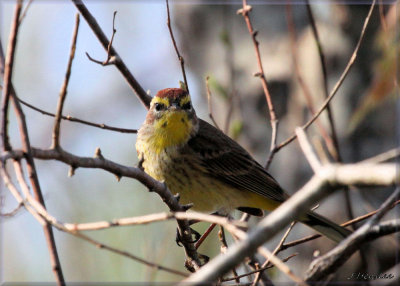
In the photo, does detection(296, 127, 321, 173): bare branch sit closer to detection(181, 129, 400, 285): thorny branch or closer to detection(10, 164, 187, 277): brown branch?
detection(181, 129, 400, 285): thorny branch

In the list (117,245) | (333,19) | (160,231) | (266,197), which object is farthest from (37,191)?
(333,19)

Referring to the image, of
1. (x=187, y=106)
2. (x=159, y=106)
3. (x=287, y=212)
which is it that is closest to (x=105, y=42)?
(x=159, y=106)

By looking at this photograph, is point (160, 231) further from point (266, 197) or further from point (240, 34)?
point (240, 34)

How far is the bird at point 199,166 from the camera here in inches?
182

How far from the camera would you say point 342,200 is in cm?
663

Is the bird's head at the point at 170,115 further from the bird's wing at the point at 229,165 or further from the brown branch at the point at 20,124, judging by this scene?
the brown branch at the point at 20,124

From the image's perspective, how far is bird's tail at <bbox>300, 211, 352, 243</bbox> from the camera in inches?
169

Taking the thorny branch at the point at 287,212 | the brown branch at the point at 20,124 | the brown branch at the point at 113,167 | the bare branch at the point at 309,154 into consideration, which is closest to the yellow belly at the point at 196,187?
the brown branch at the point at 113,167

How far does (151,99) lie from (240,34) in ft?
10.1

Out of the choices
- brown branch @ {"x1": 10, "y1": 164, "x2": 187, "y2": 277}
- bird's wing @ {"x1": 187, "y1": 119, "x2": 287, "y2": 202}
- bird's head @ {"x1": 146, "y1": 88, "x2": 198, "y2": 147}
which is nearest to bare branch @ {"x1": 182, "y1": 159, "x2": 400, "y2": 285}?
brown branch @ {"x1": 10, "y1": 164, "x2": 187, "y2": 277}

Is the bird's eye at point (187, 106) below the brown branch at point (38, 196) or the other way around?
the other way around

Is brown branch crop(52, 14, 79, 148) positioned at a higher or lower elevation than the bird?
lower

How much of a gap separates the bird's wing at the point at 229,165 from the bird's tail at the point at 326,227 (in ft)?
1.65

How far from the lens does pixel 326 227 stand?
4.43m
